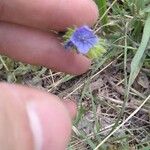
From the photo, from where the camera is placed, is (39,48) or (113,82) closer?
(39,48)

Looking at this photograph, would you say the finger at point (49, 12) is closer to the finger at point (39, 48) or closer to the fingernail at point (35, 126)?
the finger at point (39, 48)

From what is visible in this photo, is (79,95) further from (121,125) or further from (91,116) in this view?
(121,125)

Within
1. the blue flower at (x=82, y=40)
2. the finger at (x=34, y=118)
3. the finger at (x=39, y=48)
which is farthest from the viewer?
the finger at (x=39, y=48)

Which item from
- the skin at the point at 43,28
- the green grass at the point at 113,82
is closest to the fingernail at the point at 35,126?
the skin at the point at 43,28

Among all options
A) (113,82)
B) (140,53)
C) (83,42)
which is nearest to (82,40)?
(83,42)

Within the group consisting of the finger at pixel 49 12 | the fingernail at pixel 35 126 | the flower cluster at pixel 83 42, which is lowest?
the fingernail at pixel 35 126

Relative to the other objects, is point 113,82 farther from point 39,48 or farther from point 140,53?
point 39,48

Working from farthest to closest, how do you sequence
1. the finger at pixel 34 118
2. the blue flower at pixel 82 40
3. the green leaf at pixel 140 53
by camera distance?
the green leaf at pixel 140 53 < the blue flower at pixel 82 40 < the finger at pixel 34 118

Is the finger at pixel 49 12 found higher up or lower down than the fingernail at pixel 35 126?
higher up

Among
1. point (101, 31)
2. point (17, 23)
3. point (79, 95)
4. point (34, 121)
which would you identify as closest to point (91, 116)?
point (79, 95)
